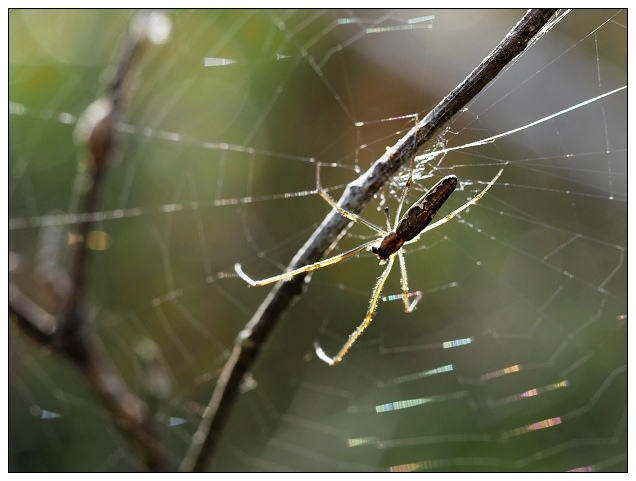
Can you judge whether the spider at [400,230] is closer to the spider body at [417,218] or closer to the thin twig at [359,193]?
the spider body at [417,218]

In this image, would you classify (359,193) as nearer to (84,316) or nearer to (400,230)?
(400,230)

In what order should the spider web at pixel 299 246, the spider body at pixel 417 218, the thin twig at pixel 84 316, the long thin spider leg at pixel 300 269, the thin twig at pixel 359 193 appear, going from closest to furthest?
the thin twig at pixel 359 193, the long thin spider leg at pixel 300 269, the thin twig at pixel 84 316, the spider body at pixel 417 218, the spider web at pixel 299 246

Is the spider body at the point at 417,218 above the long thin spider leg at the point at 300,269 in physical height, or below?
above

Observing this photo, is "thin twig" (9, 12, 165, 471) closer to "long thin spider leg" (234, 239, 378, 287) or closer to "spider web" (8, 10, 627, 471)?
"long thin spider leg" (234, 239, 378, 287)

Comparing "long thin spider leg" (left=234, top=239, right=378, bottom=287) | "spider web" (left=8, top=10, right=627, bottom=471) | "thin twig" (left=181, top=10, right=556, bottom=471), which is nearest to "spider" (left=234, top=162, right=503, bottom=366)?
"long thin spider leg" (left=234, top=239, right=378, bottom=287)

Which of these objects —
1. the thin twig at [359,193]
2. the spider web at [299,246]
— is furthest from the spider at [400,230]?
the spider web at [299,246]

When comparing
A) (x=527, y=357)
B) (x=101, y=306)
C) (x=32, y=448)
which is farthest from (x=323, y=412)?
(x=32, y=448)
